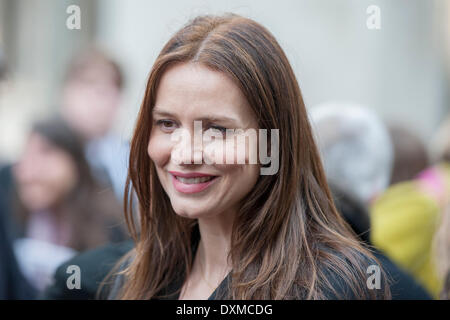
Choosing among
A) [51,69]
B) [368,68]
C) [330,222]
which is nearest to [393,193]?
[330,222]

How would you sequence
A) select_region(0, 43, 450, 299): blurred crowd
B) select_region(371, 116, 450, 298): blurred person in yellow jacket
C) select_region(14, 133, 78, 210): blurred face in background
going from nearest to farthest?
1. select_region(0, 43, 450, 299): blurred crowd
2. select_region(371, 116, 450, 298): blurred person in yellow jacket
3. select_region(14, 133, 78, 210): blurred face in background

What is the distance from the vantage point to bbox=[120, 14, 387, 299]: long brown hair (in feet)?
5.66

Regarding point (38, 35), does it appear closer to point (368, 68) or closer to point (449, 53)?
point (368, 68)

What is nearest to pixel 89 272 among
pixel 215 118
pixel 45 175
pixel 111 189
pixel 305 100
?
pixel 215 118

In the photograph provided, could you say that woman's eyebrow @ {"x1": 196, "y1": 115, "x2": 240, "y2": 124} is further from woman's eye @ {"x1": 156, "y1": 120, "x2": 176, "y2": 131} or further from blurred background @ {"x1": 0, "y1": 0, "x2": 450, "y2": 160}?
blurred background @ {"x1": 0, "y1": 0, "x2": 450, "y2": 160}

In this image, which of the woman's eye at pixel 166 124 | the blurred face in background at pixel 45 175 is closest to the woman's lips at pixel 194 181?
the woman's eye at pixel 166 124

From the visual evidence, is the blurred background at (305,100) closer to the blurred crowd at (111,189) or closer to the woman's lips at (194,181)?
the blurred crowd at (111,189)

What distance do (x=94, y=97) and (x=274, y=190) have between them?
9.60 feet

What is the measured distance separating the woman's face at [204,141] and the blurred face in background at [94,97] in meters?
2.72

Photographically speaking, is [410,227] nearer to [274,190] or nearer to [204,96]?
[274,190]

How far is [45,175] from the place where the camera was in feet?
12.0

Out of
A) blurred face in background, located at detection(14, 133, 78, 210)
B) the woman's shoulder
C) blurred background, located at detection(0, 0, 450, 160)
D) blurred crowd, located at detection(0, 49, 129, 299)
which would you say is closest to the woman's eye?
the woman's shoulder

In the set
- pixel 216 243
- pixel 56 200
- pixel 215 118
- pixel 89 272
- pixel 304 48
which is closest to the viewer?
pixel 215 118

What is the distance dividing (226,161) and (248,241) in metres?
0.26
